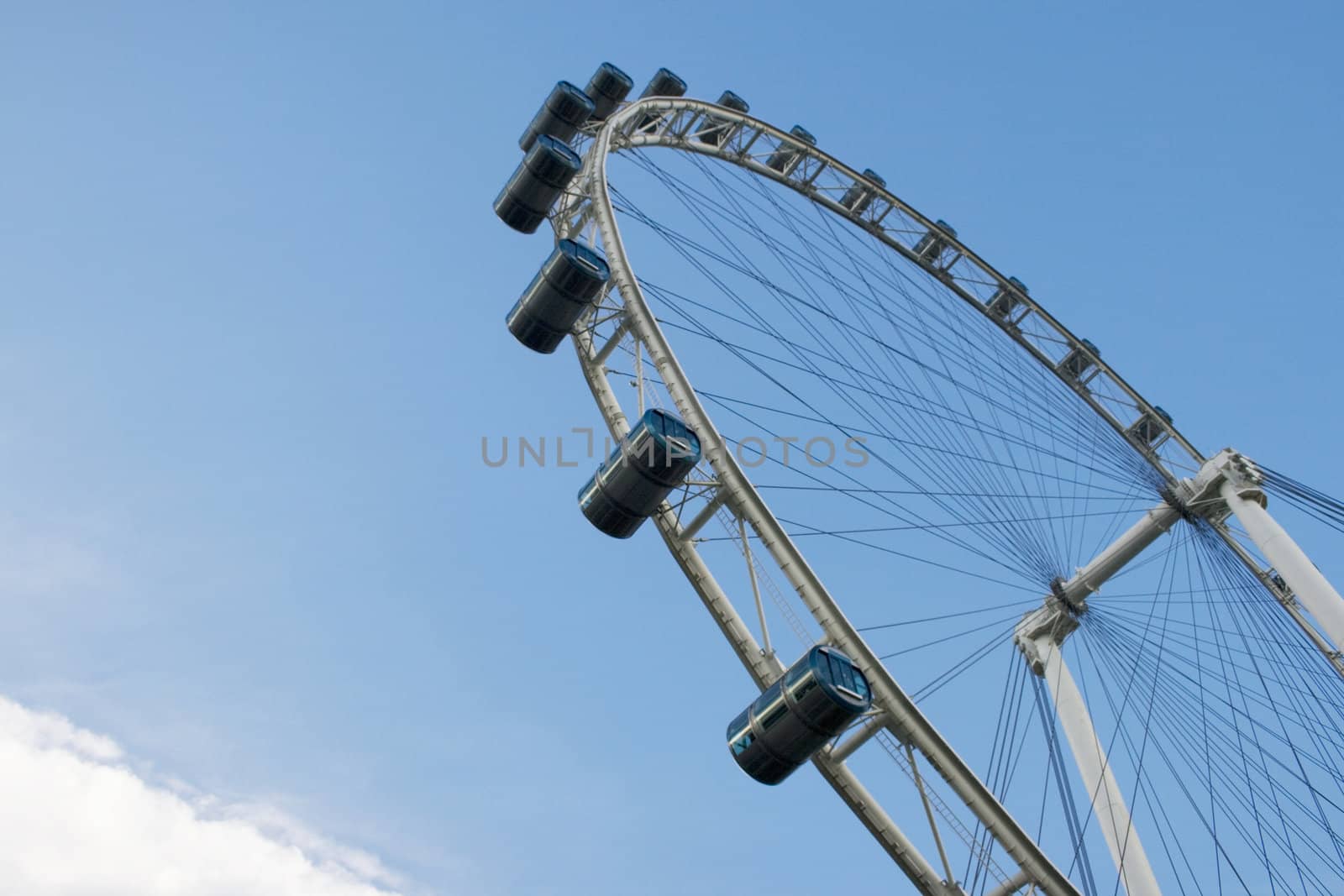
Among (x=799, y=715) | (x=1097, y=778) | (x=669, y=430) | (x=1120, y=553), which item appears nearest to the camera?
(x=799, y=715)

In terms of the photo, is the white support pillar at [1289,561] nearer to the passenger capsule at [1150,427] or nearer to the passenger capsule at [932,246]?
the passenger capsule at [1150,427]

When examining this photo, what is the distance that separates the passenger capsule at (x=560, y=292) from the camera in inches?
698

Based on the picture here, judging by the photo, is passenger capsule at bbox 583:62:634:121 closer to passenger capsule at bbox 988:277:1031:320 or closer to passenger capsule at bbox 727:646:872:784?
passenger capsule at bbox 988:277:1031:320

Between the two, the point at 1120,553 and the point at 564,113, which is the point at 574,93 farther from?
the point at 1120,553

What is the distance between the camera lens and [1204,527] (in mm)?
21109

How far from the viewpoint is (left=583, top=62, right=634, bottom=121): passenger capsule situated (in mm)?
25453

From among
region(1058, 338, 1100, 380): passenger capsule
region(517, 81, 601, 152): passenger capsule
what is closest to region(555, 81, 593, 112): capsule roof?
region(517, 81, 601, 152): passenger capsule

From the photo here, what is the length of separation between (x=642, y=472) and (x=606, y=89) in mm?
13684

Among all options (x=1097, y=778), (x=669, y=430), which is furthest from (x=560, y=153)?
(x=1097, y=778)

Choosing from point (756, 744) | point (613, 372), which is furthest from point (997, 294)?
point (756, 744)

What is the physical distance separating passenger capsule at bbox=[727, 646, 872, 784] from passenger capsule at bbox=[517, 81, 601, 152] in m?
14.3

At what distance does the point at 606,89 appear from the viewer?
25.5 meters

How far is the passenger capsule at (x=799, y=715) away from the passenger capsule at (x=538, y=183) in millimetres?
11062

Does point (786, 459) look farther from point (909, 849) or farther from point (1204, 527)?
point (1204, 527)
